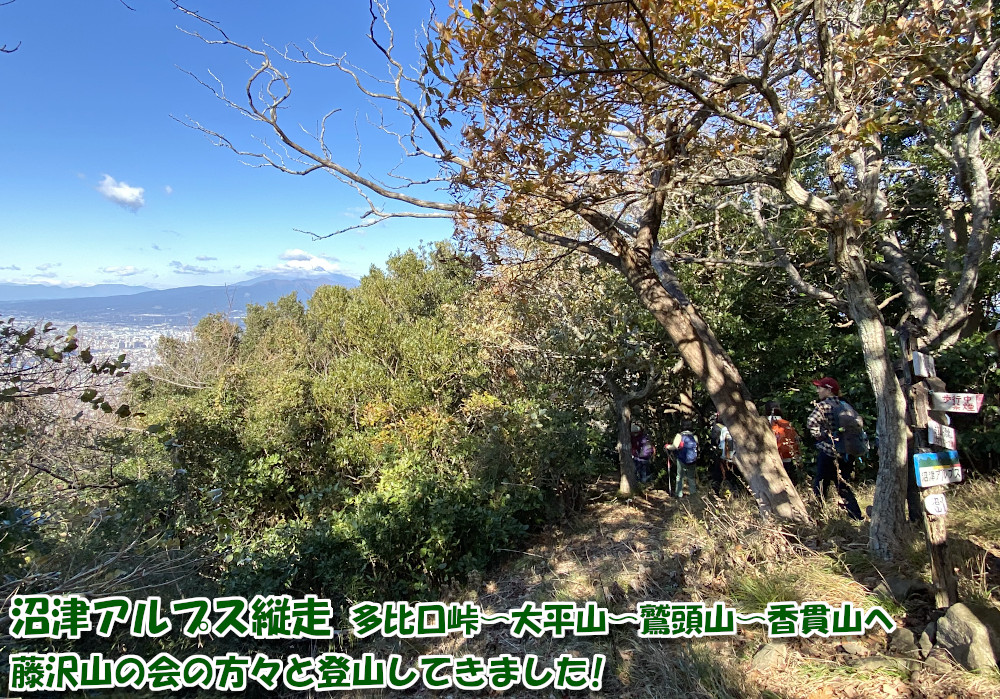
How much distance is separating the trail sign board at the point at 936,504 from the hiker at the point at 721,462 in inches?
127

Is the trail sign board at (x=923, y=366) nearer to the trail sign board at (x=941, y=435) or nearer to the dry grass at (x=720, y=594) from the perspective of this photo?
the trail sign board at (x=941, y=435)

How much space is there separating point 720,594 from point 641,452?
4.85 meters

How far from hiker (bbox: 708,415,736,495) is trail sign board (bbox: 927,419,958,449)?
324cm

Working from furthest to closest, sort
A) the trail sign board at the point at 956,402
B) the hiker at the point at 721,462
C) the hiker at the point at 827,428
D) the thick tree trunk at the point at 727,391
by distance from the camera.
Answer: the hiker at the point at 721,462, the hiker at the point at 827,428, the thick tree trunk at the point at 727,391, the trail sign board at the point at 956,402

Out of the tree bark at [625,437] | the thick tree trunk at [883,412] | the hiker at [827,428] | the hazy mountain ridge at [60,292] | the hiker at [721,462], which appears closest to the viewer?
the thick tree trunk at [883,412]

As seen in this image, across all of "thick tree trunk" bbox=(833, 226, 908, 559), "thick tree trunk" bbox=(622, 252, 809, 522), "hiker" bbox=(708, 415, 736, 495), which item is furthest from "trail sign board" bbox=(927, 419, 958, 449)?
"hiker" bbox=(708, 415, 736, 495)

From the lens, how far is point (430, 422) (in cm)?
810

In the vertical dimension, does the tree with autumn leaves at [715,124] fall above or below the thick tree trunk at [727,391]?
above

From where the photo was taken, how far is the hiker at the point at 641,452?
846 centimetres

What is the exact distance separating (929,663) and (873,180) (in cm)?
339

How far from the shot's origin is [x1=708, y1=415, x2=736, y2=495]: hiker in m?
6.18

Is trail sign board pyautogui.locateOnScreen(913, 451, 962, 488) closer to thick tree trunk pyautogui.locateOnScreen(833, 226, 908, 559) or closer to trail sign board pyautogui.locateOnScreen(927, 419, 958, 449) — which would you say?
trail sign board pyautogui.locateOnScreen(927, 419, 958, 449)

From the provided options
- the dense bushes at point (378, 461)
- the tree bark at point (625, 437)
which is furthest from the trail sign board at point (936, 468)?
the tree bark at point (625, 437)

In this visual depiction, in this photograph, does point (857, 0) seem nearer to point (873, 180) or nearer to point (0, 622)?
point (873, 180)
